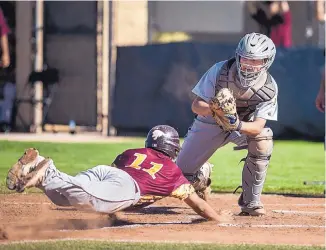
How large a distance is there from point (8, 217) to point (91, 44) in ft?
43.4

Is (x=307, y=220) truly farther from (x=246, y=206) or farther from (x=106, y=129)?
(x=106, y=129)

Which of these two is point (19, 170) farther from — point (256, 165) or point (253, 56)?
point (256, 165)

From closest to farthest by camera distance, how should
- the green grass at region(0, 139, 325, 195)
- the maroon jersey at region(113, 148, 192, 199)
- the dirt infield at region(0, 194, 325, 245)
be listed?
the dirt infield at region(0, 194, 325, 245) < the maroon jersey at region(113, 148, 192, 199) < the green grass at region(0, 139, 325, 195)

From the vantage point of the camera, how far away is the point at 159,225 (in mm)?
8055

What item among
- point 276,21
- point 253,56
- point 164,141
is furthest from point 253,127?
point 276,21

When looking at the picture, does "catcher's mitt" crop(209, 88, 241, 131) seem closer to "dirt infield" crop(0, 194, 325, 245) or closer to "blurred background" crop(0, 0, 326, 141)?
"dirt infield" crop(0, 194, 325, 245)

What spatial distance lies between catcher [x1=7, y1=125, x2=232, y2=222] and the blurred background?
11378 millimetres

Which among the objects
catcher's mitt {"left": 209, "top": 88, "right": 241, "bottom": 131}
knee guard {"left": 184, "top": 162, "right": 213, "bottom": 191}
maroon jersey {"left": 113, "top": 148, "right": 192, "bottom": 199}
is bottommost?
knee guard {"left": 184, "top": 162, "right": 213, "bottom": 191}

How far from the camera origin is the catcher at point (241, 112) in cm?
829

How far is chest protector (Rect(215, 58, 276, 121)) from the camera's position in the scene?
854 centimetres

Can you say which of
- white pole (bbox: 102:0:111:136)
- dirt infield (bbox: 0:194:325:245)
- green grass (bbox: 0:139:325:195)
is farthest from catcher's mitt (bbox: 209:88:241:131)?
white pole (bbox: 102:0:111:136)

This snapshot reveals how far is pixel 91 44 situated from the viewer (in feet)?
69.4

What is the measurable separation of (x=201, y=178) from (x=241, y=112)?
95 cm

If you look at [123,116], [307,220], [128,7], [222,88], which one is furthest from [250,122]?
[128,7]
